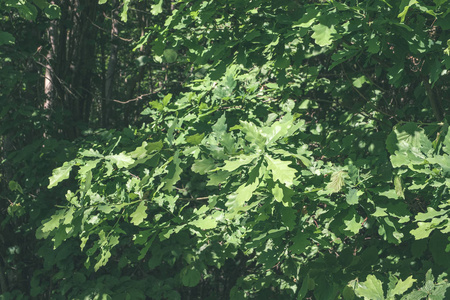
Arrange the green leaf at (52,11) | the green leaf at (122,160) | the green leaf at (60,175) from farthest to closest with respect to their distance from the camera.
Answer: the green leaf at (52,11) → the green leaf at (60,175) → the green leaf at (122,160)

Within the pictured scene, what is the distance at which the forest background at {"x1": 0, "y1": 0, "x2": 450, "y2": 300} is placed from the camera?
241 cm

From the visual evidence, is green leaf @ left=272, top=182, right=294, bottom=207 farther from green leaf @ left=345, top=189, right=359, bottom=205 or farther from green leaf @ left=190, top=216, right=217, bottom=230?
green leaf @ left=190, top=216, right=217, bottom=230

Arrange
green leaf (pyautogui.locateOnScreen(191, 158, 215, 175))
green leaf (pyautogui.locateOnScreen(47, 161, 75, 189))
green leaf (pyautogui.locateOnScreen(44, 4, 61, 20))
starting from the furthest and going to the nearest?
1. green leaf (pyautogui.locateOnScreen(44, 4, 61, 20))
2. green leaf (pyautogui.locateOnScreen(47, 161, 75, 189))
3. green leaf (pyautogui.locateOnScreen(191, 158, 215, 175))

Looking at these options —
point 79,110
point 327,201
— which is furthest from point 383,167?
point 79,110

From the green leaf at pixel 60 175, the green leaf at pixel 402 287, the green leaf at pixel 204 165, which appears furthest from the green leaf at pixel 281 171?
the green leaf at pixel 60 175

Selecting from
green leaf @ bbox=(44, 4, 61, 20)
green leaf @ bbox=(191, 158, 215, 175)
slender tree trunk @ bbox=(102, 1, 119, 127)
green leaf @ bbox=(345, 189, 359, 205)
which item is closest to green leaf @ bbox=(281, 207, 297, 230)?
green leaf @ bbox=(345, 189, 359, 205)

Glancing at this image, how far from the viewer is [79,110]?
17.9 ft

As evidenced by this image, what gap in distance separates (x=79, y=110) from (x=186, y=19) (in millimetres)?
2593

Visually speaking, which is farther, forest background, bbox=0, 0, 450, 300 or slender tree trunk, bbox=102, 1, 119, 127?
slender tree trunk, bbox=102, 1, 119, 127

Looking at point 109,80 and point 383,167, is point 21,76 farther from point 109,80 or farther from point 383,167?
point 383,167

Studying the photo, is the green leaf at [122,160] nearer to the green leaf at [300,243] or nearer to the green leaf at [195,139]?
the green leaf at [195,139]

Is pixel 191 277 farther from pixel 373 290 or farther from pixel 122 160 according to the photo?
pixel 373 290

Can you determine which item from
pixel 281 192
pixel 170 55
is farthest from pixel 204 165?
pixel 170 55

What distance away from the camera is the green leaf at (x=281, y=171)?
188 cm
